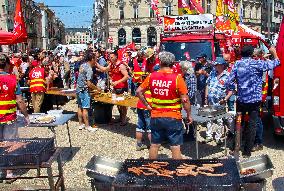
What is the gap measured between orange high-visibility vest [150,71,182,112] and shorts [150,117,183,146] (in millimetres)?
164

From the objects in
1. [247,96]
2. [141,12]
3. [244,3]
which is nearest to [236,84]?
[247,96]

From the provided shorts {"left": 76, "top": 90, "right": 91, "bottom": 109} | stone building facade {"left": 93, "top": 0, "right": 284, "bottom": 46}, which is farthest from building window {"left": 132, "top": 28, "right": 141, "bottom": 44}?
shorts {"left": 76, "top": 90, "right": 91, "bottom": 109}

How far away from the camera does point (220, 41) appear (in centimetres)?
1440

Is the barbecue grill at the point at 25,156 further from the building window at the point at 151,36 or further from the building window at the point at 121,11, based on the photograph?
the building window at the point at 121,11

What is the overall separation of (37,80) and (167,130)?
21.1 ft

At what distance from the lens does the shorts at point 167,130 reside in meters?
5.63

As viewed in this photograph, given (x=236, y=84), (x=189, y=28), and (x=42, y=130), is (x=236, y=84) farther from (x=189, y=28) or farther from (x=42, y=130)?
(x=189, y=28)

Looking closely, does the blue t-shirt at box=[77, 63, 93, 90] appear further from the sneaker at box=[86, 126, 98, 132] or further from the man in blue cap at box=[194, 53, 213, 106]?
the man in blue cap at box=[194, 53, 213, 106]

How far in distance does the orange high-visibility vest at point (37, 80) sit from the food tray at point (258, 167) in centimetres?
773

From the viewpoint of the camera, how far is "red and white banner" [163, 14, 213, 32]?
550 inches

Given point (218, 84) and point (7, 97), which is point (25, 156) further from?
point (218, 84)

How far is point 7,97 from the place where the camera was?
6.29 meters

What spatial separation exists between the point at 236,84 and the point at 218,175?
3754 millimetres

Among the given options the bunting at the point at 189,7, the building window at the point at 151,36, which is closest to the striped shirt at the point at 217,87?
the bunting at the point at 189,7
